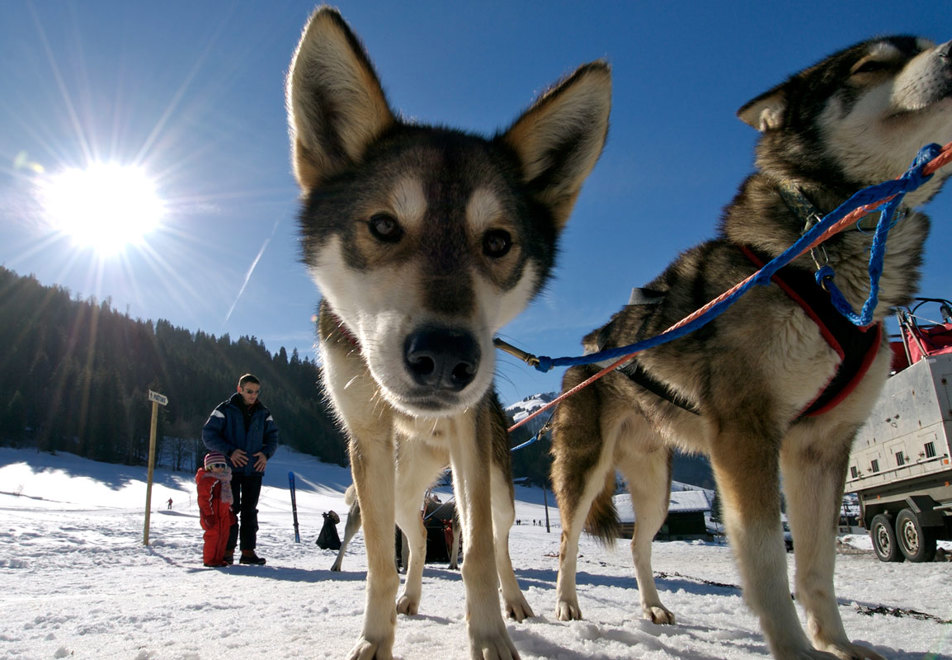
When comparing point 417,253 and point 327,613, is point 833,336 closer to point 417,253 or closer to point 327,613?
point 417,253

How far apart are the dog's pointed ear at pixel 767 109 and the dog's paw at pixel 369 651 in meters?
2.99

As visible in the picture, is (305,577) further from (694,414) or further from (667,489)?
(694,414)

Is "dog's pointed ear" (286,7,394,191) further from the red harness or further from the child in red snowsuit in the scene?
the child in red snowsuit

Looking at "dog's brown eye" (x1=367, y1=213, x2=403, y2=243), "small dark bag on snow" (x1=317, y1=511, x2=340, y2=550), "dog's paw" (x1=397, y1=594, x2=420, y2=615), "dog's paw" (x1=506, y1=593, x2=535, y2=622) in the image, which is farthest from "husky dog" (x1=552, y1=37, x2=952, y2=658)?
"small dark bag on snow" (x1=317, y1=511, x2=340, y2=550)

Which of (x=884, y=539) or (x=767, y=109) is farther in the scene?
(x=884, y=539)

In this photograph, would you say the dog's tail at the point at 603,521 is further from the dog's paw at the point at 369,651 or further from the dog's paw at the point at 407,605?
the dog's paw at the point at 369,651

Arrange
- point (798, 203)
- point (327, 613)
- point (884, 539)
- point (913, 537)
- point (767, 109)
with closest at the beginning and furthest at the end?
point (798, 203) → point (767, 109) → point (327, 613) → point (913, 537) → point (884, 539)

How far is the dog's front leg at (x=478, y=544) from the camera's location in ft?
6.33

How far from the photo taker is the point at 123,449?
58969 mm

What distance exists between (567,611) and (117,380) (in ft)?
251

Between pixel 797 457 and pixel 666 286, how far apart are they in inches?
45.0

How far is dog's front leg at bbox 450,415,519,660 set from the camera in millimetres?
1930

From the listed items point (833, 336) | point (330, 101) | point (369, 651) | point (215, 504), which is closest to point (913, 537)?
point (833, 336)

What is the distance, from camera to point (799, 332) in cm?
222
